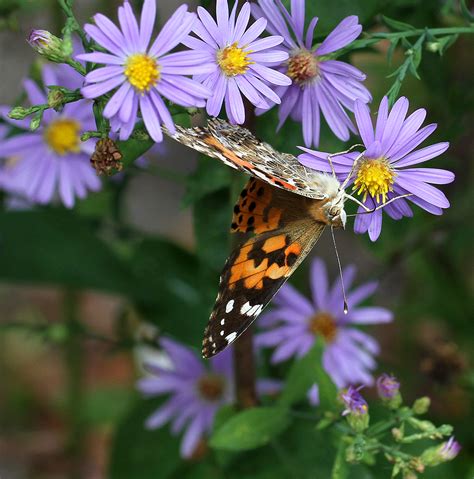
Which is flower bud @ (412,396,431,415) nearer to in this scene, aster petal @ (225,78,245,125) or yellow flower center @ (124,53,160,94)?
aster petal @ (225,78,245,125)

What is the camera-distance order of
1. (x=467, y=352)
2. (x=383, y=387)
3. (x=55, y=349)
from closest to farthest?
(x=383, y=387), (x=467, y=352), (x=55, y=349)

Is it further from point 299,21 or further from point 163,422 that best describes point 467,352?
point 299,21

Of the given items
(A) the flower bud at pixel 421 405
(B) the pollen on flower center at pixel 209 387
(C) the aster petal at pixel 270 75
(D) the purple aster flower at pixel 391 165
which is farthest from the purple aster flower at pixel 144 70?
(B) the pollen on flower center at pixel 209 387

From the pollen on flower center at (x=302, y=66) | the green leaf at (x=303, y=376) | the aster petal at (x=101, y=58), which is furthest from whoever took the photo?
the green leaf at (x=303, y=376)

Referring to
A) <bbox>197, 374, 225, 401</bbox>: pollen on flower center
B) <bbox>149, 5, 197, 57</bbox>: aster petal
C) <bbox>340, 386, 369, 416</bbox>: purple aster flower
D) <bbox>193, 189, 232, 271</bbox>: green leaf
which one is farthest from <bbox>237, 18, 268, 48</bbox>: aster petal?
<bbox>197, 374, 225, 401</bbox>: pollen on flower center

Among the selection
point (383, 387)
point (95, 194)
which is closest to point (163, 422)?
point (95, 194)

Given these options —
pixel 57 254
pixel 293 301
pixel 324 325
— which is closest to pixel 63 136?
pixel 57 254

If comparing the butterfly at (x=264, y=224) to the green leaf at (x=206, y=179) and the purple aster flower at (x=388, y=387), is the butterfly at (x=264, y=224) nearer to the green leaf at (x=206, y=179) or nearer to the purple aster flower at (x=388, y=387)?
the green leaf at (x=206, y=179)
